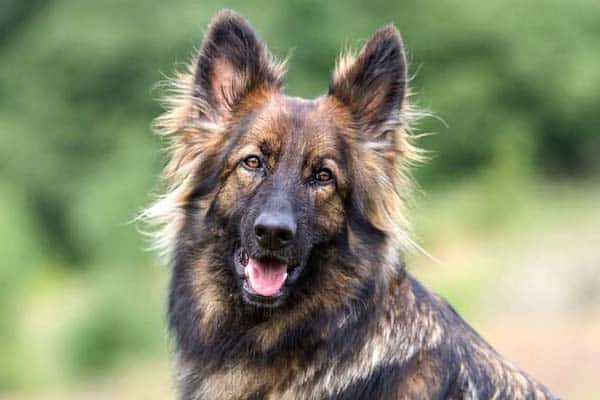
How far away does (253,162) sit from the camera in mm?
6375

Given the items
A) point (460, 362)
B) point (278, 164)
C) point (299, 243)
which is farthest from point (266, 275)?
point (460, 362)

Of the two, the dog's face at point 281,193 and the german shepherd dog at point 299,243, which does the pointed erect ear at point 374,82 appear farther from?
the dog's face at point 281,193

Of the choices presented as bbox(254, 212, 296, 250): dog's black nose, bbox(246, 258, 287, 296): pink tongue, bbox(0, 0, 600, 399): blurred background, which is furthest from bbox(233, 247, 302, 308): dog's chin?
bbox(0, 0, 600, 399): blurred background

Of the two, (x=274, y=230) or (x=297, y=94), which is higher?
(x=274, y=230)

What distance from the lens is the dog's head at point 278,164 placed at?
6.25m

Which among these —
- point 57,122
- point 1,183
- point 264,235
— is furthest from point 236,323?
point 57,122

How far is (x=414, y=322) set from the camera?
633cm

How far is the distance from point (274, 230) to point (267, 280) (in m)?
0.35

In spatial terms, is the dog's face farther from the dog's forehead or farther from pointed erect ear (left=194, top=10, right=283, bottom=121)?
pointed erect ear (left=194, top=10, right=283, bottom=121)

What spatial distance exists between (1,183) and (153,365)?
9590 millimetres

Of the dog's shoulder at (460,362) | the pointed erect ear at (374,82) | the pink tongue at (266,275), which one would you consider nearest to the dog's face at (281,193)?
the pink tongue at (266,275)

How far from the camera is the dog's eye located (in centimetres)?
637

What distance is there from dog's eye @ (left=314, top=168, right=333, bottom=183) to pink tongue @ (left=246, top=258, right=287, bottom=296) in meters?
0.51

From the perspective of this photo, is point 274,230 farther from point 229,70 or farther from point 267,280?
point 229,70
